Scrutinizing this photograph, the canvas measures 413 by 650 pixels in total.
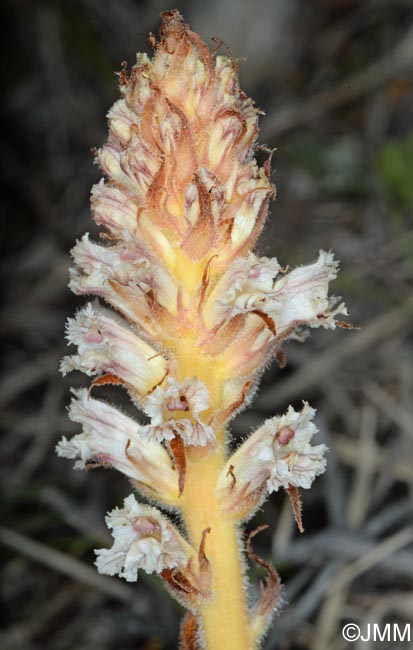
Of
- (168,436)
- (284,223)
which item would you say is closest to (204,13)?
(284,223)

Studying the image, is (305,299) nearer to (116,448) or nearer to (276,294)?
(276,294)

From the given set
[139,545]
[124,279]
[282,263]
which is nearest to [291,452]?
[139,545]

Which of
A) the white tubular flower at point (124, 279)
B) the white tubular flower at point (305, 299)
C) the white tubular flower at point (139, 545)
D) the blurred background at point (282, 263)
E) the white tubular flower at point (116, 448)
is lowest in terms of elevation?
the white tubular flower at point (139, 545)

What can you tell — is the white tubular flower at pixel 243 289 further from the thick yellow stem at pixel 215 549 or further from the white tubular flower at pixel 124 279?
the thick yellow stem at pixel 215 549

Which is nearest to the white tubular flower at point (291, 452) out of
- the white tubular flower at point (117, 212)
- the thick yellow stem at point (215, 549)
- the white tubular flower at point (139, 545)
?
the thick yellow stem at point (215, 549)

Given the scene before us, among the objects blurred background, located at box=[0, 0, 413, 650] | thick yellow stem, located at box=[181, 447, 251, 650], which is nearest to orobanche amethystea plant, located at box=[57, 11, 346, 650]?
thick yellow stem, located at box=[181, 447, 251, 650]
